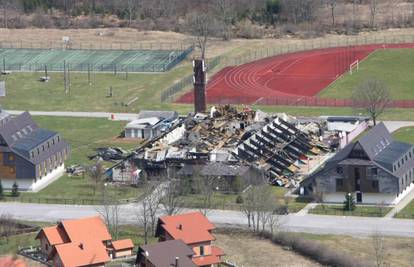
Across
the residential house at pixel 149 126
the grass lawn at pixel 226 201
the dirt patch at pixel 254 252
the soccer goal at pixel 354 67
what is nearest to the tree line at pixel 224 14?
the soccer goal at pixel 354 67

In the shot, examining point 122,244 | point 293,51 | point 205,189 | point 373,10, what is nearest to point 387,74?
point 293,51

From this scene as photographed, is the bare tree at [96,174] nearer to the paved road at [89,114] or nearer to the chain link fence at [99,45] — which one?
the paved road at [89,114]

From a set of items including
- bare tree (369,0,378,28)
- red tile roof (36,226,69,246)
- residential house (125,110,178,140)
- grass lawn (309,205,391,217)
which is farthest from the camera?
bare tree (369,0,378,28)

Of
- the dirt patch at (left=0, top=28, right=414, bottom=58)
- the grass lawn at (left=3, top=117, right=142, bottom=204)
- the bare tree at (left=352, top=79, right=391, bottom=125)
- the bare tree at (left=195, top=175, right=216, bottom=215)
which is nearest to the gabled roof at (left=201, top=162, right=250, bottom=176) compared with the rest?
the bare tree at (left=195, top=175, right=216, bottom=215)

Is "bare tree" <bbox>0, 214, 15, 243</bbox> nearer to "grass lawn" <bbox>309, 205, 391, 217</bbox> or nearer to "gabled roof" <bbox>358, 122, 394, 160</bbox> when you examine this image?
"grass lawn" <bbox>309, 205, 391, 217</bbox>

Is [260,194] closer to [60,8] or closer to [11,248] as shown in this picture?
[11,248]

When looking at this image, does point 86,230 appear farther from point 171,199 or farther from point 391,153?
point 391,153

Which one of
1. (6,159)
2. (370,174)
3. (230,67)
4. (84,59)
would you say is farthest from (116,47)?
(370,174)
